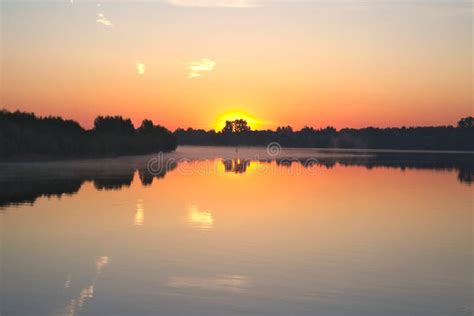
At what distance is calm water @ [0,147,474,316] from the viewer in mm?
10891

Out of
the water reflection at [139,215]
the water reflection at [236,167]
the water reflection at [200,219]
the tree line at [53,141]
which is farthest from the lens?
the tree line at [53,141]

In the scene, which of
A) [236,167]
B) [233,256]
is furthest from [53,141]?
[233,256]

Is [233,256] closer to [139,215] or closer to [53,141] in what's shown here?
[139,215]

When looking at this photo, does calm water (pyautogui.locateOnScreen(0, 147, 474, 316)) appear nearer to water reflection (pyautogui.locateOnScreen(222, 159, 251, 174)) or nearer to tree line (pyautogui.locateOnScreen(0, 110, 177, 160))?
water reflection (pyautogui.locateOnScreen(222, 159, 251, 174))

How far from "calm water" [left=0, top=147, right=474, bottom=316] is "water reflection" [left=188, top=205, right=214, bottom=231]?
0.04 meters

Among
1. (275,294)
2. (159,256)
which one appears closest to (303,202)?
(159,256)

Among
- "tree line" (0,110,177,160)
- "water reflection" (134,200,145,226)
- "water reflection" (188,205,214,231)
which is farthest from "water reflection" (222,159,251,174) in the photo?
"water reflection" (188,205,214,231)

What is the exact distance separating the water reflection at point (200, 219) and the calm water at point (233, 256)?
0.04 m

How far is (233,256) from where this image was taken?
15266 mm

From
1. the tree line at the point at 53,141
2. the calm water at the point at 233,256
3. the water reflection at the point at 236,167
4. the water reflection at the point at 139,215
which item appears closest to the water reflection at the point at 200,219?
the calm water at the point at 233,256

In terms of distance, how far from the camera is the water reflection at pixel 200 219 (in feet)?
67.9

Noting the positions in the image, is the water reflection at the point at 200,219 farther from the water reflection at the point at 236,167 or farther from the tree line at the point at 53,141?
the tree line at the point at 53,141

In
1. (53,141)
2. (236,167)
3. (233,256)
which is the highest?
(53,141)

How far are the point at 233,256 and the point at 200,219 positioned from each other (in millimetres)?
7453
